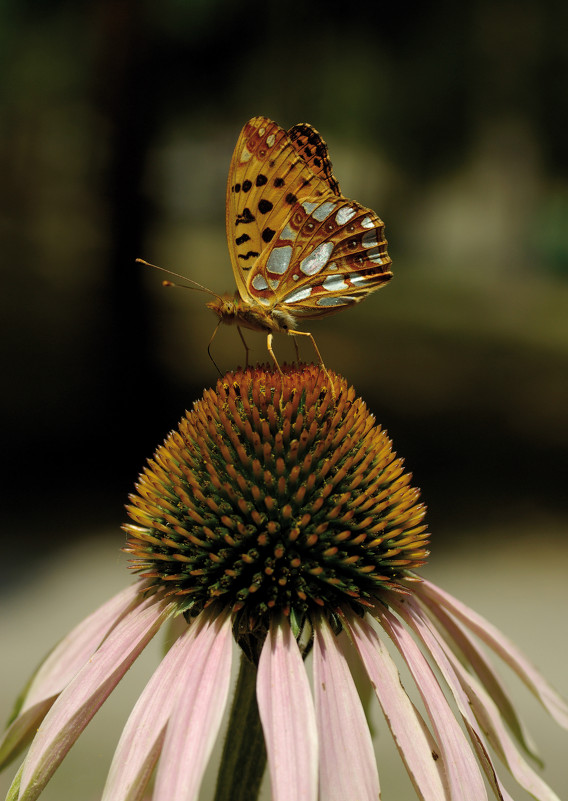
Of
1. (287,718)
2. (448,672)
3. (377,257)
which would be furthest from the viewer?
(377,257)

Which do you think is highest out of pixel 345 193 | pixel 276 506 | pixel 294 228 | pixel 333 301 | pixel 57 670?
pixel 345 193

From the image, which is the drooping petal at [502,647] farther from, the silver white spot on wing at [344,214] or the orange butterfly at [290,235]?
the silver white spot on wing at [344,214]

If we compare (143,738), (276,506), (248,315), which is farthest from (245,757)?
(248,315)

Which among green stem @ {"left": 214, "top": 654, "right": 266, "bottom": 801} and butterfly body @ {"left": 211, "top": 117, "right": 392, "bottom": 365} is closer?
green stem @ {"left": 214, "top": 654, "right": 266, "bottom": 801}

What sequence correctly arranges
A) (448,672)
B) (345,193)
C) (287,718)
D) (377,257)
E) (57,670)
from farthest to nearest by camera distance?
(345,193) → (377,257) → (57,670) → (448,672) → (287,718)

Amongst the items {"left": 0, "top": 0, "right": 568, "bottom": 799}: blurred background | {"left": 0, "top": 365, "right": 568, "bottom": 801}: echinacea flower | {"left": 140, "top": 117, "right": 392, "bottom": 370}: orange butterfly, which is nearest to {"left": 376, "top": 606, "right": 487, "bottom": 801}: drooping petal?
{"left": 0, "top": 365, "right": 568, "bottom": 801}: echinacea flower

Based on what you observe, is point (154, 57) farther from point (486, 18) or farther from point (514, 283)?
point (514, 283)

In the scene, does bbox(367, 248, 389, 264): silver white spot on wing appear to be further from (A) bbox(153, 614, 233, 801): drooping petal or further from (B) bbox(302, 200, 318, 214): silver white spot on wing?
(A) bbox(153, 614, 233, 801): drooping petal

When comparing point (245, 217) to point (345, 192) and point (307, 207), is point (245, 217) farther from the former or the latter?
point (345, 192)
